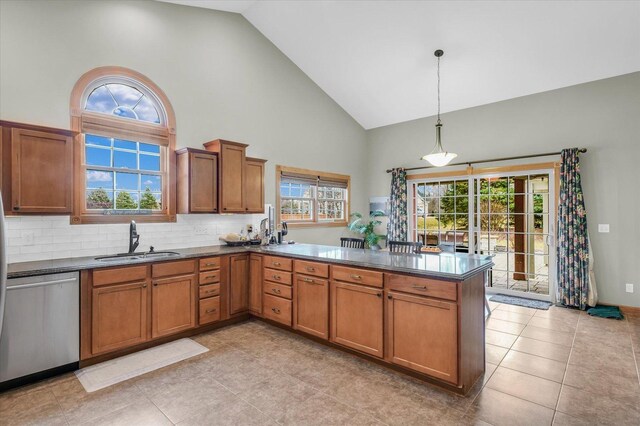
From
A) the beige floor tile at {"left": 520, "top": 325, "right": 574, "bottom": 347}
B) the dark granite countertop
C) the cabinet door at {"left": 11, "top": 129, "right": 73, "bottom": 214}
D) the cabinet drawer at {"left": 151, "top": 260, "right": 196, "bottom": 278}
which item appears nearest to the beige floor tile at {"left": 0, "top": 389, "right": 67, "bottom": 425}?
the dark granite countertop

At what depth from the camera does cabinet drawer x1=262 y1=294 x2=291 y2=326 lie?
3727 mm

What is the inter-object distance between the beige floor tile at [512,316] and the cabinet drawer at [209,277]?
371 centimetres

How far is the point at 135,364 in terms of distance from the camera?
304 centimetres

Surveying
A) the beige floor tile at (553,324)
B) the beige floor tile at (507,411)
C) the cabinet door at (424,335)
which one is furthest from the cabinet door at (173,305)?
the beige floor tile at (553,324)

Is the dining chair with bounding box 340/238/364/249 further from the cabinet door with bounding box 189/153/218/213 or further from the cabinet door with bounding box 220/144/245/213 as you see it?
the cabinet door with bounding box 189/153/218/213

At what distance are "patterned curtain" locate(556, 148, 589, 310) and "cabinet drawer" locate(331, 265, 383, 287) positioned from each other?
3.71 metres

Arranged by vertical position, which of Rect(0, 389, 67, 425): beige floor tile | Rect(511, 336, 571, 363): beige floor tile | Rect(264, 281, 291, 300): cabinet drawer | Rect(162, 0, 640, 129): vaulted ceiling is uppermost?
Rect(162, 0, 640, 129): vaulted ceiling

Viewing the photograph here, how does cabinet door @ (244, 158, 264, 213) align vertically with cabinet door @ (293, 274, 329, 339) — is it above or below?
above

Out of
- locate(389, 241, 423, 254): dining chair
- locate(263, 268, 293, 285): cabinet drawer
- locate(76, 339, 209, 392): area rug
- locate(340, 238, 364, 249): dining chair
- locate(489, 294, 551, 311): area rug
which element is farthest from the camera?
locate(340, 238, 364, 249): dining chair

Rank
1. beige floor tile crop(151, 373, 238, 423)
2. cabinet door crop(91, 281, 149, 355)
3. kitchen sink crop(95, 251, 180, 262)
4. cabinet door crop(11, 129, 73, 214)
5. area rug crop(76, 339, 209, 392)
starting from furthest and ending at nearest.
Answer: kitchen sink crop(95, 251, 180, 262) < cabinet door crop(91, 281, 149, 355) < cabinet door crop(11, 129, 73, 214) < area rug crop(76, 339, 209, 392) < beige floor tile crop(151, 373, 238, 423)

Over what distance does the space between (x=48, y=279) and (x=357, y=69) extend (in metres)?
5.10

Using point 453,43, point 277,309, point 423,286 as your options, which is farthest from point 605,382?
point 453,43

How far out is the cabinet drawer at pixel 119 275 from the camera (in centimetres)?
300

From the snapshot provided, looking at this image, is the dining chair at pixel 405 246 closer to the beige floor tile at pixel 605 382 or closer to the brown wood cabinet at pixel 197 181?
the beige floor tile at pixel 605 382
